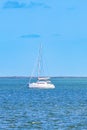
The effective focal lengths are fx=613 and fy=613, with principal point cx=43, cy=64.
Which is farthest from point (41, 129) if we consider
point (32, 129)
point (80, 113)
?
point (80, 113)

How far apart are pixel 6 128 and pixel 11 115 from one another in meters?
15.4

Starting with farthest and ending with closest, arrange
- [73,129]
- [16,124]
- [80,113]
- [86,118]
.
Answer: [80,113] → [86,118] → [16,124] → [73,129]

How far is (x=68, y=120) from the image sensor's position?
7906 centimetres

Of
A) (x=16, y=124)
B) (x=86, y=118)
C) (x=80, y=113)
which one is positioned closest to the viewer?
(x=16, y=124)

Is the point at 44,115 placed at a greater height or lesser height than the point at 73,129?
lesser

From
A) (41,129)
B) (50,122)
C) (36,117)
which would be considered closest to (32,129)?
(41,129)

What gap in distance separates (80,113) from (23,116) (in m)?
9.60

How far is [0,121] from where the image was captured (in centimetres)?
7800

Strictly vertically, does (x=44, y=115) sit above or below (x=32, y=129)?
below

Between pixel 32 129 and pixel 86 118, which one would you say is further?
pixel 86 118

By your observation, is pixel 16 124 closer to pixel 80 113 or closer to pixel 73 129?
pixel 73 129

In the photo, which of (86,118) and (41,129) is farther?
(86,118)

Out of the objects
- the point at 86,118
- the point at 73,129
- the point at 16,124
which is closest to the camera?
the point at 73,129

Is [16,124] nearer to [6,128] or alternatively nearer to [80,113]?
[6,128]
